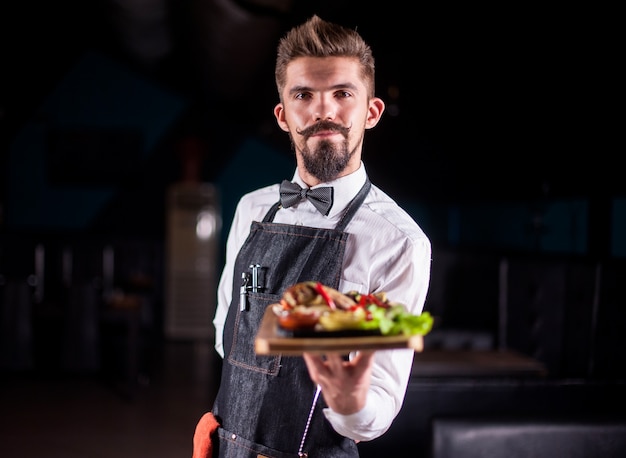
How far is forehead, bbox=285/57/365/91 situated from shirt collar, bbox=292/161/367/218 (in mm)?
189

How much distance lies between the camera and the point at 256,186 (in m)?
9.53

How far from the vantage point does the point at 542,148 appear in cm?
407

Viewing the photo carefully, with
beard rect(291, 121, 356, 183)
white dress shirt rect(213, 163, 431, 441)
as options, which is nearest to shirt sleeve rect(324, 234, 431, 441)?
white dress shirt rect(213, 163, 431, 441)

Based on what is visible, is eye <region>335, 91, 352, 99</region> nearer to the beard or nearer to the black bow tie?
the beard

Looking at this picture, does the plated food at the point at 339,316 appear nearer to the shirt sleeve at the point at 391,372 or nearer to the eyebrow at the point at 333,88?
the shirt sleeve at the point at 391,372

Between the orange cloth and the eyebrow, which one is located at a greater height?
the eyebrow

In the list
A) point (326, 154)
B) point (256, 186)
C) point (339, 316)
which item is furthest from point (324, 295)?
point (256, 186)

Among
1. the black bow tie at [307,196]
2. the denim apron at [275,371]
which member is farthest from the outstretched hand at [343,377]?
the black bow tie at [307,196]

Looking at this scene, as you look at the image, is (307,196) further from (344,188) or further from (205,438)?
(205,438)

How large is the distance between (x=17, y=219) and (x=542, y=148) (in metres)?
7.30

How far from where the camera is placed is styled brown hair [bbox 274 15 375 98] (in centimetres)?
135

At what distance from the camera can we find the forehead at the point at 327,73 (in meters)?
1.34

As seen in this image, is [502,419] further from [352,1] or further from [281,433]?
[352,1]

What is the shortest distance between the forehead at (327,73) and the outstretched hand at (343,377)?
1.69 ft
